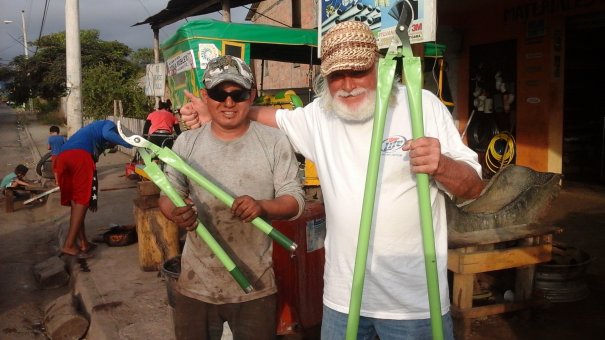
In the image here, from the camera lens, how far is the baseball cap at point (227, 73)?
246cm

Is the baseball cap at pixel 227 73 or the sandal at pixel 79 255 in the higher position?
the baseball cap at pixel 227 73

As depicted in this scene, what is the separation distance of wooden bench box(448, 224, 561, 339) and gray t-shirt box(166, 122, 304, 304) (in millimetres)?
1844

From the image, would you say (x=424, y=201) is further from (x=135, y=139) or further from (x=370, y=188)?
(x=135, y=139)

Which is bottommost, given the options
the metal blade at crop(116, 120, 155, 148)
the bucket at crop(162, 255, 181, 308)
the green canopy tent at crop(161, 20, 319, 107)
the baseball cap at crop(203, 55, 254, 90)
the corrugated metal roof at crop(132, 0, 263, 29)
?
the bucket at crop(162, 255, 181, 308)

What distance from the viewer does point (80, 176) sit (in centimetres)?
679

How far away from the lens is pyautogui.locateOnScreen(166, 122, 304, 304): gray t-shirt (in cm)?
250

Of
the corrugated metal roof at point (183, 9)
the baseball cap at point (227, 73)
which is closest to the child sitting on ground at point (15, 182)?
the corrugated metal roof at point (183, 9)

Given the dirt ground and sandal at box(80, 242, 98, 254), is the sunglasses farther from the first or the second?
sandal at box(80, 242, 98, 254)

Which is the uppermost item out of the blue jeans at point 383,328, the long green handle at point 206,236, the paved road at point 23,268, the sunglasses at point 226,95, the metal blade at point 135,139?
the sunglasses at point 226,95

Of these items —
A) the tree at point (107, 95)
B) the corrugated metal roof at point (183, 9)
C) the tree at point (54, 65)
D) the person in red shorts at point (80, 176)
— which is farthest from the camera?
the tree at point (54, 65)

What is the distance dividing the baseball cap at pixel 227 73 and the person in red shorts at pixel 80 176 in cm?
442

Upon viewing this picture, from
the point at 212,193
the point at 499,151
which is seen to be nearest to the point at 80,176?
the point at 212,193

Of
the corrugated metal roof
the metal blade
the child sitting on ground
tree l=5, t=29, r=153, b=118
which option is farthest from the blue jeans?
tree l=5, t=29, r=153, b=118

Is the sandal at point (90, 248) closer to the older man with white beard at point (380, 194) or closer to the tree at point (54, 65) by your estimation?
the older man with white beard at point (380, 194)
